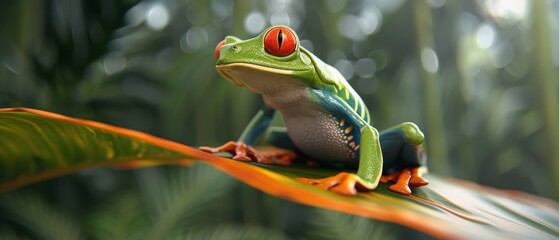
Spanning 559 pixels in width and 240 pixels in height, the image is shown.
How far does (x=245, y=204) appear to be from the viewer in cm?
110

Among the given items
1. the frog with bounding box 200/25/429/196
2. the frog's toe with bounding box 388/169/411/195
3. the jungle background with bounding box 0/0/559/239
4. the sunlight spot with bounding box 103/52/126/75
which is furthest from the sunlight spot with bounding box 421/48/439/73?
the sunlight spot with bounding box 103/52/126/75

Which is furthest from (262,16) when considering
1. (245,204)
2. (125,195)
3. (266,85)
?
(266,85)

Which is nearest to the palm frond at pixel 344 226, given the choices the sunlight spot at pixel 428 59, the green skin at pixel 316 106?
the green skin at pixel 316 106

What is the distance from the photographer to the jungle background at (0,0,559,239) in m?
0.87

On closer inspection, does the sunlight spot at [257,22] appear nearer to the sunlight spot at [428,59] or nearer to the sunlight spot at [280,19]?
the sunlight spot at [280,19]

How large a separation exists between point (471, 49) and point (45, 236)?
64.6 inches

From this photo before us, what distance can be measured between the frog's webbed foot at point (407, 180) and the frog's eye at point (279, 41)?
0.19 m

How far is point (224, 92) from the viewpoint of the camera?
1143 mm

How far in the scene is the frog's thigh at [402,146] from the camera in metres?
0.48

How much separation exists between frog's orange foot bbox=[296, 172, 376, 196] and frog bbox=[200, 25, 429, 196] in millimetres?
30

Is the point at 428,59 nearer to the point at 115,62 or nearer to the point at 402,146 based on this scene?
the point at 402,146

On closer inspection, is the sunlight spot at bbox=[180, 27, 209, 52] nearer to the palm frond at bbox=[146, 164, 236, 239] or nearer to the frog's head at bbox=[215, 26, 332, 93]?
the palm frond at bbox=[146, 164, 236, 239]

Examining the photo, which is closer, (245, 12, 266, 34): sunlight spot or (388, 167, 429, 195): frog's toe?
(388, 167, 429, 195): frog's toe

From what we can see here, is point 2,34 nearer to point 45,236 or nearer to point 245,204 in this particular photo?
point 45,236
